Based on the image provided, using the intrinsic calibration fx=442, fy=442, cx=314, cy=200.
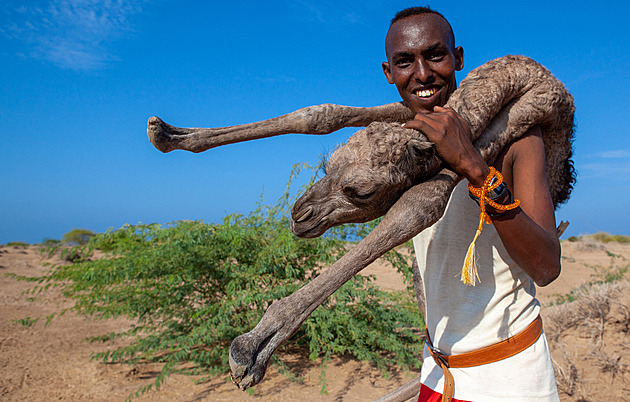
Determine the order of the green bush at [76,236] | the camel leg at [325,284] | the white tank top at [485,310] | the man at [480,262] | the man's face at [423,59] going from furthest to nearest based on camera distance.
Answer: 1. the green bush at [76,236]
2. the white tank top at [485,310]
3. the man's face at [423,59]
4. the man at [480,262]
5. the camel leg at [325,284]

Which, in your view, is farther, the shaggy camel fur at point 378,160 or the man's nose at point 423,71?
the man's nose at point 423,71

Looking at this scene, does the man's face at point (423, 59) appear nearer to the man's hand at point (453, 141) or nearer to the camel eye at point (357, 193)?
the man's hand at point (453, 141)

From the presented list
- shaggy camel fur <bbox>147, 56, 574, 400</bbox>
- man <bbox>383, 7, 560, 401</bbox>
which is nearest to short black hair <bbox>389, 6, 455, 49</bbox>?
man <bbox>383, 7, 560, 401</bbox>

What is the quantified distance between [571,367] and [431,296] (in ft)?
11.7

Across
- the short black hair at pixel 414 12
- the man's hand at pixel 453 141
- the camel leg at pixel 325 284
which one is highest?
the short black hair at pixel 414 12

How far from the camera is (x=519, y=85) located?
1.37m

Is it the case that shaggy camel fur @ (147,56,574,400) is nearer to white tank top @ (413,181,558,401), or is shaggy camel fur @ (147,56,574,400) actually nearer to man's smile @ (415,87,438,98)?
man's smile @ (415,87,438,98)

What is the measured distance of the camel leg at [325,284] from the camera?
0.91m

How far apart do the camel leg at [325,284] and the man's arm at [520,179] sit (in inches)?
3.7

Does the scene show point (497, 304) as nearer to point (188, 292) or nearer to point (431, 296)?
point (431, 296)

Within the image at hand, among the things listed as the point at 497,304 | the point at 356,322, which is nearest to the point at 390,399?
the point at 497,304

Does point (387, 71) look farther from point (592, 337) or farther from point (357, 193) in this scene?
point (592, 337)

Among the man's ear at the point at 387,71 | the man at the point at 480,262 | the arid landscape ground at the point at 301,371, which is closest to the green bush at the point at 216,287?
the arid landscape ground at the point at 301,371

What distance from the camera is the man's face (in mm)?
1512
